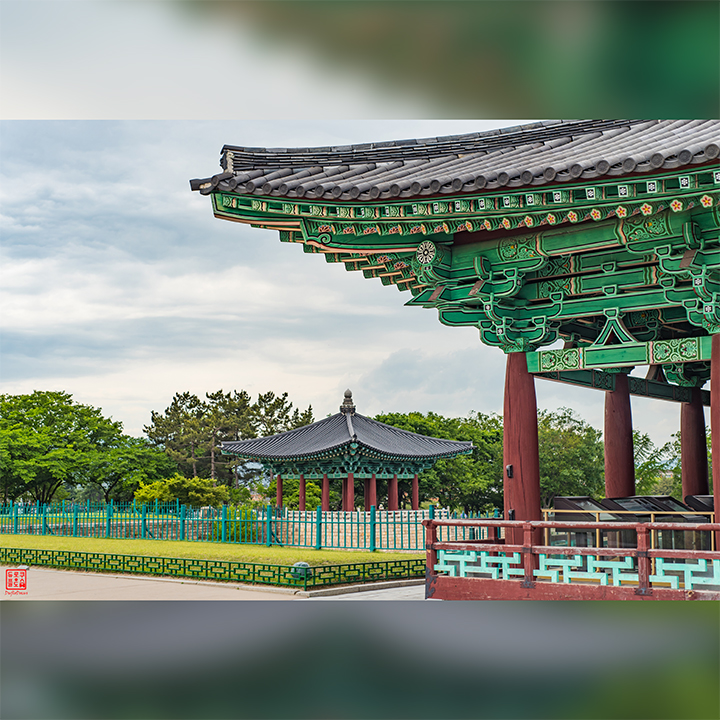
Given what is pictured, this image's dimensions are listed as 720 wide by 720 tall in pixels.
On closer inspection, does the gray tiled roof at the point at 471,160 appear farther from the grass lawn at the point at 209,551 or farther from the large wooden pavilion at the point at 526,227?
the grass lawn at the point at 209,551

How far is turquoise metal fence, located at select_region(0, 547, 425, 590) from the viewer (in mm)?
12867

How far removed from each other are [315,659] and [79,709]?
179cm

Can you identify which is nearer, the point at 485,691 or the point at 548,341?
the point at 485,691

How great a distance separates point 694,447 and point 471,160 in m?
Answer: 5.87

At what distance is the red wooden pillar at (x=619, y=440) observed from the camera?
10.3 metres

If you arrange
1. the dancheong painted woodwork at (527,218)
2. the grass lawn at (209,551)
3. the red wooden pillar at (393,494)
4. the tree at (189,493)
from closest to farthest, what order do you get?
the dancheong painted woodwork at (527,218)
the grass lawn at (209,551)
the tree at (189,493)
the red wooden pillar at (393,494)

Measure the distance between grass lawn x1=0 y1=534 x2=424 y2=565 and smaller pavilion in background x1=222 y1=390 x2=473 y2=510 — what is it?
8443mm

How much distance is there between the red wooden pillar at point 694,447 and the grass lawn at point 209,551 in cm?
697

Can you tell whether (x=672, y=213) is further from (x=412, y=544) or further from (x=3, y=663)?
(x=412, y=544)

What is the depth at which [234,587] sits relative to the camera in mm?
12992

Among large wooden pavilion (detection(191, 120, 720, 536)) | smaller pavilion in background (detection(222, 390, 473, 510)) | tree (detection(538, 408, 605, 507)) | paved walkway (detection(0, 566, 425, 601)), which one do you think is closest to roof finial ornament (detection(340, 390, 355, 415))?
smaller pavilion in background (detection(222, 390, 473, 510))

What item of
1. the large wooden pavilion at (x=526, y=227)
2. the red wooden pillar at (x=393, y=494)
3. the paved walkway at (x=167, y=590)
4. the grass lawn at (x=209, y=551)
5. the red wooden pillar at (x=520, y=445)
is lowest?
the paved walkway at (x=167, y=590)

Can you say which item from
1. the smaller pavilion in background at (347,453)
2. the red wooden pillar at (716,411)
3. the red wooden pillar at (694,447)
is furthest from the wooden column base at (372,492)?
the red wooden pillar at (716,411)
